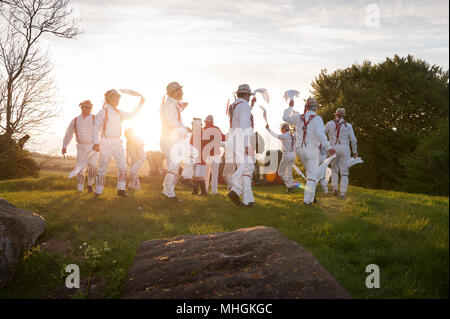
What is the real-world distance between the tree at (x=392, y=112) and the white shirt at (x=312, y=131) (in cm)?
1552

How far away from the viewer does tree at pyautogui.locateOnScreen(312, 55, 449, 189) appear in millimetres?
22109

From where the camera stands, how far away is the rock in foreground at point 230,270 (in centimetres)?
318

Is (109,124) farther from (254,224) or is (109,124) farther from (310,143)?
(310,143)

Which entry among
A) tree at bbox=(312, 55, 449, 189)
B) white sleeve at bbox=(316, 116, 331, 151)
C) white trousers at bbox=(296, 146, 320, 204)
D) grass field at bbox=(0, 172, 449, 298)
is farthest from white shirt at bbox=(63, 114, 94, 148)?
tree at bbox=(312, 55, 449, 189)

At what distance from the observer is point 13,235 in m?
4.50

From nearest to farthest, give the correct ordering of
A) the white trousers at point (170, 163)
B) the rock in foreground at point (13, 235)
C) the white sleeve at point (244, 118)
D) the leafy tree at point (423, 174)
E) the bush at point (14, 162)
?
1. the rock in foreground at point (13, 235)
2. the white sleeve at point (244, 118)
3. the white trousers at point (170, 163)
4. the bush at point (14, 162)
5. the leafy tree at point (423, 174)

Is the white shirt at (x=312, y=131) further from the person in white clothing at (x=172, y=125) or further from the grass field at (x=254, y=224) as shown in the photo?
the person in white clothing at (x=172, y=125)

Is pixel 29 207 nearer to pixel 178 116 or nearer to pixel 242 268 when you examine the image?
pixel 178 116

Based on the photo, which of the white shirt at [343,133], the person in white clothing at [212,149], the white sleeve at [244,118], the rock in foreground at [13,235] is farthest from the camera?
the person in white clothing at [212,149]

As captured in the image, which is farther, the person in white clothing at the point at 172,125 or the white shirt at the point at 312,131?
the white shirt at the point at 312,131

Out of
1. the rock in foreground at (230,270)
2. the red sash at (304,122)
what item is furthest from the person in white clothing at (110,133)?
the rock in foreground at (230,270)

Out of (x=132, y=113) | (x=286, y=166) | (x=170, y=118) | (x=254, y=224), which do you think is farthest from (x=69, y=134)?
(x=286, y=166)

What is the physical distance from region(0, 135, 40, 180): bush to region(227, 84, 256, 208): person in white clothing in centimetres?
1401
